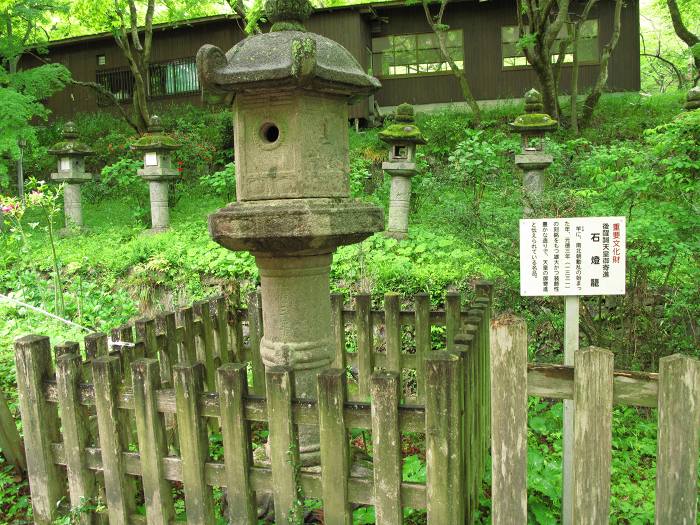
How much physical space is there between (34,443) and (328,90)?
104 inches

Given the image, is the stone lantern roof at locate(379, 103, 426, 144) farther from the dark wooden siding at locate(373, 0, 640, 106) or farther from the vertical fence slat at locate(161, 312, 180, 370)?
the dark wooden siding at locate(373, 0, 640, 106)

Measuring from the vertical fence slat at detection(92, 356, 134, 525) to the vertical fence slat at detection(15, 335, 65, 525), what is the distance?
16.0 inches

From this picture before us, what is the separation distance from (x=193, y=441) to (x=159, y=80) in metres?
19.7

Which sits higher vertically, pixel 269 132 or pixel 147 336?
pixel 269 132

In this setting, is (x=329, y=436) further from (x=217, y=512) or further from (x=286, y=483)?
(x=217, y=512)

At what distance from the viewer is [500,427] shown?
2361 millimetres

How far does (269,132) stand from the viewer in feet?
11.1

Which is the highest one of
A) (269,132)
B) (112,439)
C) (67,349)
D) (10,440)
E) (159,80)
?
(159,80)

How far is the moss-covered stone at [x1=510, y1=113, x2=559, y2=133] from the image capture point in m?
8.17

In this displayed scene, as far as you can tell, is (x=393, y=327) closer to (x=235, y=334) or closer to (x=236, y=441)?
(x=235, y=334)

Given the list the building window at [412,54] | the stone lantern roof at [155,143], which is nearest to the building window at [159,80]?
the building window at [412,54]

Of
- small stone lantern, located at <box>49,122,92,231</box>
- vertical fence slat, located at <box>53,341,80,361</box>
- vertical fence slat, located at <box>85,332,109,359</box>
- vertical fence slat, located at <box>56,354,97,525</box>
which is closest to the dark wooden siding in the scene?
small stone lantern, located at <box>49,122,92,231</box>

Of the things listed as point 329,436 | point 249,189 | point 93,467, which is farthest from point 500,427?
point 93,467

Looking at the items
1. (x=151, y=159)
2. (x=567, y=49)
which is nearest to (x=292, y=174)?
(x=151, y=159)
